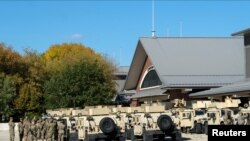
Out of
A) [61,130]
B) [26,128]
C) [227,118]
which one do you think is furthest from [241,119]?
[26,128]

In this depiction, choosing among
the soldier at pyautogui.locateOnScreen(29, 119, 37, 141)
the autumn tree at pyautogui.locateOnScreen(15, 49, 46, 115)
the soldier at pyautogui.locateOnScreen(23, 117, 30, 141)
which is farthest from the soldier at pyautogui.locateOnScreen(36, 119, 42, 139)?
the autumn tree at pyautogui.locateOnScreen(15, 49, 46, 115)

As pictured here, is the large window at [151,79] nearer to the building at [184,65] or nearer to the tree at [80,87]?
the building at [184,65]

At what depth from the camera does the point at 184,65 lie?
55031mm

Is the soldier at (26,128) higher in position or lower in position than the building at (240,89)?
lower

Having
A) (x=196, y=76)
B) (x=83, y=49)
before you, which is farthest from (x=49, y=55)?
(x=196, y=76)

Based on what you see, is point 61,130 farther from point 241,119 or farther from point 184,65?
point 184,65

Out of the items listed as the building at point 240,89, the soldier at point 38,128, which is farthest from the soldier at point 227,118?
the soldier at point 38,128

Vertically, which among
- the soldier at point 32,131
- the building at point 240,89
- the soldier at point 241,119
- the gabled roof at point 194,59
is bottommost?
the soldier at point 32,131

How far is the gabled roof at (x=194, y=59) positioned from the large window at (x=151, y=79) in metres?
1.94

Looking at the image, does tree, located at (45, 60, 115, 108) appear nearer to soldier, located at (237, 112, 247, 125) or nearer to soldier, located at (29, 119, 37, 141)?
soldier, located at (237, 112, 247, 125)

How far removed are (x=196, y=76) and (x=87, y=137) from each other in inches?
1162

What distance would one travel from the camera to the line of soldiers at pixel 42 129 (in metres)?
24.3

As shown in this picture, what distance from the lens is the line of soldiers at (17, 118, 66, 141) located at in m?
24.3

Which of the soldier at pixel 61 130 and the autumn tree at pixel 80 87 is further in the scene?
the autumn tree at pixel 80 87
